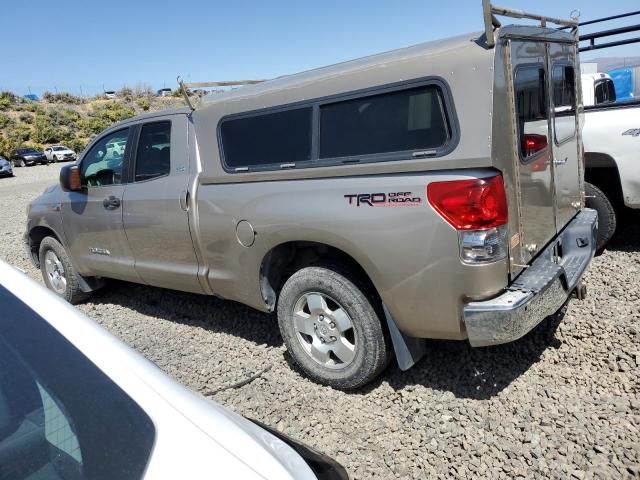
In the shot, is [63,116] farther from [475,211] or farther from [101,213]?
[475,211]

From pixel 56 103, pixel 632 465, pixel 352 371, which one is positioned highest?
pixel 56 103

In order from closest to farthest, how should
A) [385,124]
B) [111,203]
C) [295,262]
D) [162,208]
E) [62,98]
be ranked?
[385,124] → [295,262] → [162,208] → [111,203] → [62,98]

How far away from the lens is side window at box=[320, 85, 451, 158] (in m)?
2.78

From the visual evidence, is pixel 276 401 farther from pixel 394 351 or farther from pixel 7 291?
pixel 7 291

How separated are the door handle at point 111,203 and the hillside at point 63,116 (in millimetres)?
33673

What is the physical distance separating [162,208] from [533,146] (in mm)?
2775

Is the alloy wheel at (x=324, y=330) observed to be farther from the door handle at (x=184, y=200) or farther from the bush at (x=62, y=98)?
the bush at (x=62, y=98)

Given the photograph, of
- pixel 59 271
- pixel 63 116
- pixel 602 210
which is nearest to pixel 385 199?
pixel 602 210

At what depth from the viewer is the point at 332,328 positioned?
3334mm

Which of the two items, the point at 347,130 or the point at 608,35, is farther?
the point at 608,35

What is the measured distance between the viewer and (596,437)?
2.69 metres

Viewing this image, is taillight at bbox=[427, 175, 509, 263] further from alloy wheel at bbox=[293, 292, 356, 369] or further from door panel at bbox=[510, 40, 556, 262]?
alloy wheel at bbox=[293, 292, 356, 369]

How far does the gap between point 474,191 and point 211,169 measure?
2.03 meters

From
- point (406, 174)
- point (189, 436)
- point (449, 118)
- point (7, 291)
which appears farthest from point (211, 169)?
point (189, 436)
